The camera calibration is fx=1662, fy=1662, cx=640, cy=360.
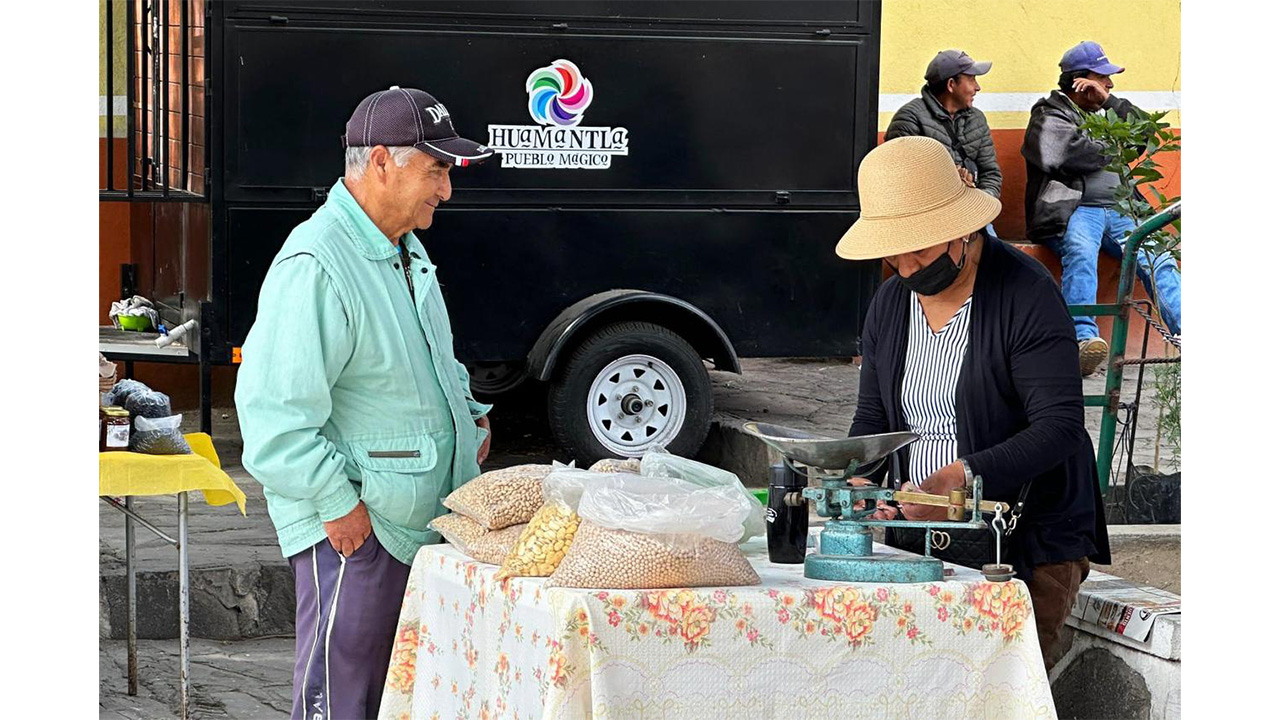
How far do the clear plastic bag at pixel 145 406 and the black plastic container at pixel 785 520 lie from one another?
2146 mm

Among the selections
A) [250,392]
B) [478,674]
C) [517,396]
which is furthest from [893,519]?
[517,396]

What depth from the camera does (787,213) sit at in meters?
8.09

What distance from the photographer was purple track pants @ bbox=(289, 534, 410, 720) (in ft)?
11.7

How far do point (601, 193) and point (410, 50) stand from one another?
1101 mm

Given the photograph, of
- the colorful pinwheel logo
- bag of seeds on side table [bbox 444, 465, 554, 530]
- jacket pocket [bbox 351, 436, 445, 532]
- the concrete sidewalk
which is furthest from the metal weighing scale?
the colorful pinwheel logo

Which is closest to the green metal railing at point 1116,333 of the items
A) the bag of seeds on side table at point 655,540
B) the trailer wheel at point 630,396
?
the trailer wheel at point 630,396

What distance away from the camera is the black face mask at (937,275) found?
3.56 m

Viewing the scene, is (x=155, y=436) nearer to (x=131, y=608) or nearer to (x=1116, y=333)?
(x=131, y=608)

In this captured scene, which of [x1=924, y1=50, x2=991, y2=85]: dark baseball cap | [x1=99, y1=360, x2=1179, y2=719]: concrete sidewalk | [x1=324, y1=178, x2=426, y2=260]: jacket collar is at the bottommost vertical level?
[x1=99, y1=360, x2=1179, y2=719]: concrete sidewalk

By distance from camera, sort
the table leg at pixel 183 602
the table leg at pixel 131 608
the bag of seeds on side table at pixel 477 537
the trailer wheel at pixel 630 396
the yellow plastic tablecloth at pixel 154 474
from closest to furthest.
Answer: the bag of seeds on side table at pixel 477 537, the yellow plastic tablecloth at pixel 154 474, the table leg at pixel 183 602, the table leg at pixel 131 608, the trailer wheel at pixel 630 396

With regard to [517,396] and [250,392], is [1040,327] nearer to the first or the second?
[250,392]

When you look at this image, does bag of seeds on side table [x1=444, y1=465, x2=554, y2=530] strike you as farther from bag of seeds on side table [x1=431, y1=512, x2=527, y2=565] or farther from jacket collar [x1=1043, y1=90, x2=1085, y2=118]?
jacket collar [x1=1043, y1=90, x2=1085, y2=118]

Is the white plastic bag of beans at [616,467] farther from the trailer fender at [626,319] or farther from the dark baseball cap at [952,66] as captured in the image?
the dark baseball cap at [952,66]

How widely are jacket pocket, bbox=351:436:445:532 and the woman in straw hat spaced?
38.9 inches
